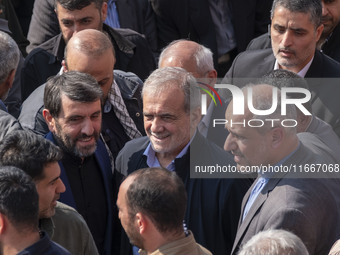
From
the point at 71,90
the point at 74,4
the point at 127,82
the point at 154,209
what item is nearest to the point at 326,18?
the point at 127,82

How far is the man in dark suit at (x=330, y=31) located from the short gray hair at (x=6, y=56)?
2.05 m

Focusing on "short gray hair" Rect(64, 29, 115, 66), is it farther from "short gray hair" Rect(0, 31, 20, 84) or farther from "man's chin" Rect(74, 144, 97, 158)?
"man's chin" Rect(74, 144, 97, 158)

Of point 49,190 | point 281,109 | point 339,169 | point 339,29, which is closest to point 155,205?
point 49,190

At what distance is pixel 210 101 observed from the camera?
560 centimetres

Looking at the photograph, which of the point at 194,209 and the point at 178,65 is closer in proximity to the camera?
the point at 194,209

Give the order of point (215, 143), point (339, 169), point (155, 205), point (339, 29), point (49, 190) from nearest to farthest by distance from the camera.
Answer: point (155, 205) < point (49, 190) < point (339, 169) < point (215, 143) < point (339, 29)

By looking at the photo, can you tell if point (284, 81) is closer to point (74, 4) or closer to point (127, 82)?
point (127, 82)

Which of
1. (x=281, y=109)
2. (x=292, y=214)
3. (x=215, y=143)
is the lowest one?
(x=215, y=143)

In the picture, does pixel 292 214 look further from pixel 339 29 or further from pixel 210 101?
pixel 339 29

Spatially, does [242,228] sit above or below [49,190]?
below

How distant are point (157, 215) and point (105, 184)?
125 centimetres

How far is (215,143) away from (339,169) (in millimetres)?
1034

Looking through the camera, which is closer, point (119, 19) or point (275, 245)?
point (275, 245)

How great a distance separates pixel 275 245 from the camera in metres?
3.59
